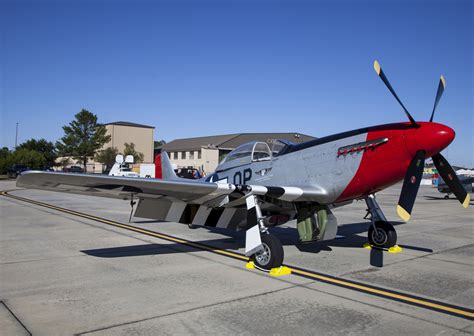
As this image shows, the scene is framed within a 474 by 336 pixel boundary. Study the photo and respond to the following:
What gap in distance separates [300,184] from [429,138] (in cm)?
222

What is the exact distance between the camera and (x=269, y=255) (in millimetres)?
5898

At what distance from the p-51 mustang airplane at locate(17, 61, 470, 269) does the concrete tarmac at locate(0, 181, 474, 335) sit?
0.69 meters

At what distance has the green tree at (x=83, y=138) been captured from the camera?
70.7 m

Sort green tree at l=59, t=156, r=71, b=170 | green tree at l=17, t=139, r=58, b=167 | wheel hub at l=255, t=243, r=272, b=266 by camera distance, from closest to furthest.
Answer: wheel hub at l=255, t=243, r=272, b=266 < green tree at l=59, t=156, r=71, b=170 < green tree at l=17, t=139, r=58, b=167

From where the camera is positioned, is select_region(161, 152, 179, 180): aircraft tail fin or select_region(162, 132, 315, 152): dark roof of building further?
select_region(162, 132, 315, 152): dark roof of building

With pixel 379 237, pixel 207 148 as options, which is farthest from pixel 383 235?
pixel 207 148

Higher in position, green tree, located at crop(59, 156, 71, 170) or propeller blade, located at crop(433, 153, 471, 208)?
green tree, located at crop(59, 156, 71, 170)

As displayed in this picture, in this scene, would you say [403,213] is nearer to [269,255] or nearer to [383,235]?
[269,255]

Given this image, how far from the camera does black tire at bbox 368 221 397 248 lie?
7.70 meters

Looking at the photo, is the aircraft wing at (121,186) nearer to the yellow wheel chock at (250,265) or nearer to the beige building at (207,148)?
the yellow wheel chock at (250,265)

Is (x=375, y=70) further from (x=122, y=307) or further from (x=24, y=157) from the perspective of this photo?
(x=24, y=157)

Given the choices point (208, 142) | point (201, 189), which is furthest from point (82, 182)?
point (208, 142)

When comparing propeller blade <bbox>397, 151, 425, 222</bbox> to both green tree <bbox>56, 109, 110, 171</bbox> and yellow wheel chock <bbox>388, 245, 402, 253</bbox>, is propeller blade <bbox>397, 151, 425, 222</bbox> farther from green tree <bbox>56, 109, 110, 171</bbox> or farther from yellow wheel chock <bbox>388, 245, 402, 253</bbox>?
green tree <bbox>56, 109, 110, 171</bbox>

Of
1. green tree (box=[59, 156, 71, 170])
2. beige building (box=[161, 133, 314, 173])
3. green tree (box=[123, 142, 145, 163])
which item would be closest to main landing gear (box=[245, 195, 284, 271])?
beige building (box=[161, 133, 314, 173])
